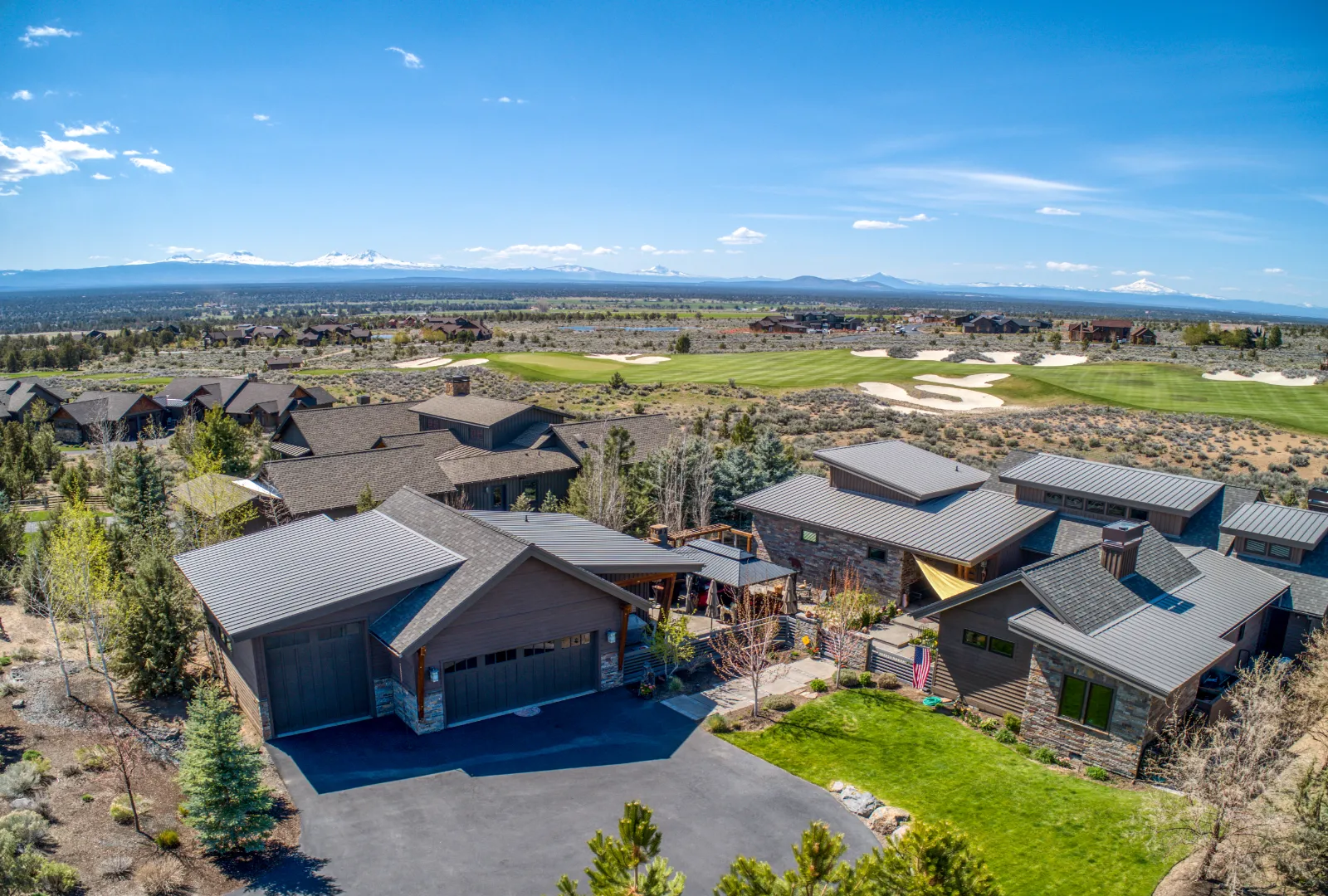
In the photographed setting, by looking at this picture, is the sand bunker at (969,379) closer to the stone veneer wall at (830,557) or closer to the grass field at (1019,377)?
the grass field at (1019,377)

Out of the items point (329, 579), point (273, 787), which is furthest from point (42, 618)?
point (273, 787)

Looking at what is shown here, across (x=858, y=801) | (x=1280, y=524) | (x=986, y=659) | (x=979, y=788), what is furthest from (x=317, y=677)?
(x=1280, y=524)

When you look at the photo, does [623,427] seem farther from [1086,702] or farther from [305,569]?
[1086,702]

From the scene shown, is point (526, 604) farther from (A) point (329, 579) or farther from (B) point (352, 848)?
(B) point (352, 848)

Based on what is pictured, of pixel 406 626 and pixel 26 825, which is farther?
pixel 406 626

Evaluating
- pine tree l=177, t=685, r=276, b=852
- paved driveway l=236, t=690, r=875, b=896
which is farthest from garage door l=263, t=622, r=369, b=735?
pine tree l=177, t=685, r=276, b=852

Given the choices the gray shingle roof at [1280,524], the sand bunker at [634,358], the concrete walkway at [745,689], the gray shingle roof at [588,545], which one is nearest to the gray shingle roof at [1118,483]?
the gray shingle roof at [1280,524]
